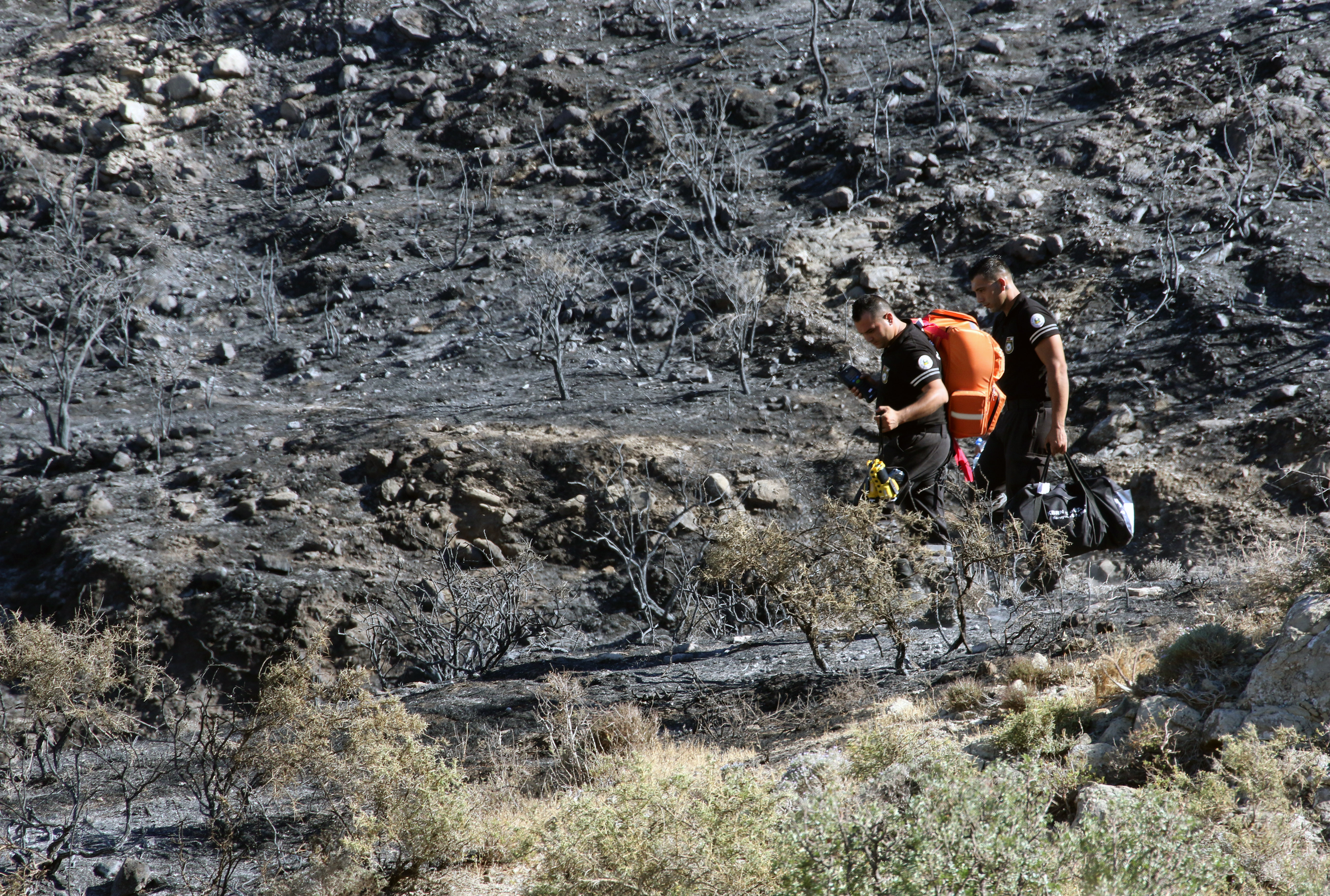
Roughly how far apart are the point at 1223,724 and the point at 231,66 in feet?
57.2

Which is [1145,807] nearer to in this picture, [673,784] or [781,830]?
[781,830]

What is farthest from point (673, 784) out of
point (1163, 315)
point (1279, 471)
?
point (1163, 315)

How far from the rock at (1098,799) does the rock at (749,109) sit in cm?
1224

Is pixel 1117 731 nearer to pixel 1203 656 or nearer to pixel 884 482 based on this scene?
pixel 1203 656

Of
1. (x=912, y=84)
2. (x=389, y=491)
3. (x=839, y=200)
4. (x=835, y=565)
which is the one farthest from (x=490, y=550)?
(x=912, y=84)

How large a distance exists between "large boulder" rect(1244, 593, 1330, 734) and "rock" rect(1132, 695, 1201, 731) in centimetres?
16

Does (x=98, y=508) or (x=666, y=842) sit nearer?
(x=666, y=842)

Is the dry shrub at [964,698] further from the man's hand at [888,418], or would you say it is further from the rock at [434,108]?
the rock at [434,108]

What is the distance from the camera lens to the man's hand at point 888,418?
14.2 feet

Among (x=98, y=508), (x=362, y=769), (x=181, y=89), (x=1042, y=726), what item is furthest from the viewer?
(x=181, y=89)

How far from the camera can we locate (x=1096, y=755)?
10.1ft

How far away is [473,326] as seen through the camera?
434 inches

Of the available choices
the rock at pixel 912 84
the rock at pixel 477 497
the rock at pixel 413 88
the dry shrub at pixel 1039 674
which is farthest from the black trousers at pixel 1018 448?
the rock at pixel 413 88

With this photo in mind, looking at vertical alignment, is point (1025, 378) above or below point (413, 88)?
above
